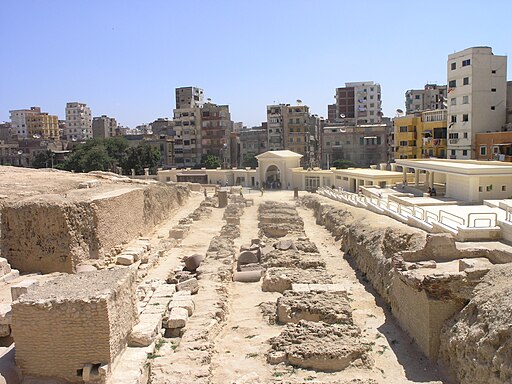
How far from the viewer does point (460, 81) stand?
134 ft

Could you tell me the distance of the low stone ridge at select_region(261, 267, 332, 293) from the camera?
52.2 ft

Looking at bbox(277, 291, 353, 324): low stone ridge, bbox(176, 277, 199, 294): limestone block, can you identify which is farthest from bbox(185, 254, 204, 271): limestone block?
bbox(277, 291, 353, 324): low stone ridge

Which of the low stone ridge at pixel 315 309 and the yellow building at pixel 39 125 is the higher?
the yellow building at pixel 39 125

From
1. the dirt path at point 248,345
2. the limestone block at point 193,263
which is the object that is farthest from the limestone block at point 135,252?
the limestone block at point 193,263

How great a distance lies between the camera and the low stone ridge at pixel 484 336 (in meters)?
8.79

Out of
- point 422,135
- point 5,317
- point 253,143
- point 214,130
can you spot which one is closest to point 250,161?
point 253,143

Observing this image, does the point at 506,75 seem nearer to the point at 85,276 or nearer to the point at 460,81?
the point at 460,81

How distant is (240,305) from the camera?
1518cm

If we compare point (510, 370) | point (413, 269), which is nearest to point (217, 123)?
point (413, 269)

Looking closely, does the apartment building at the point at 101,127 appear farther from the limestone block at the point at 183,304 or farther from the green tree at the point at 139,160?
the limestone block at the point at 183,304

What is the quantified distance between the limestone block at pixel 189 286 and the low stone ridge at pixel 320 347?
4.14 metres

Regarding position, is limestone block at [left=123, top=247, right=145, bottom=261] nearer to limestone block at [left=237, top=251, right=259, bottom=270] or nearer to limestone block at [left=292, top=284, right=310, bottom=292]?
limestone block at [left=237, top=251, right=259, bottom=270]

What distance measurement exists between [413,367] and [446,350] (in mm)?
817

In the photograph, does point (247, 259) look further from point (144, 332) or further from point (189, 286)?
point (144, 332)
